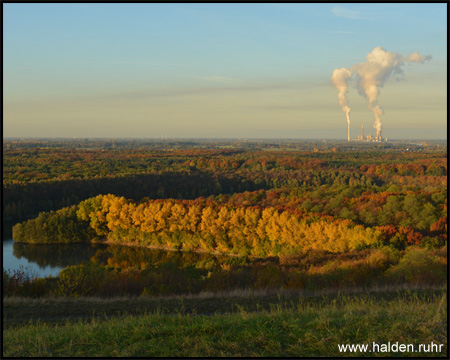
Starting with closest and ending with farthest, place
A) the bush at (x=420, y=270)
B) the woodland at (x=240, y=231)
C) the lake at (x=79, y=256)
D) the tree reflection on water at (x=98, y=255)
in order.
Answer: the bush at (x=420, y=270) < the woodland at (x=240, y=231) < the lake at (x=79, y=256) < the tree reflection on water at (x=98, y=255)

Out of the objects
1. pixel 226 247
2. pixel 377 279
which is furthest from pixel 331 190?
pixel 377 279

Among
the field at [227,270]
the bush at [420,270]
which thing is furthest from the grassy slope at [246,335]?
the bush at [420,270]

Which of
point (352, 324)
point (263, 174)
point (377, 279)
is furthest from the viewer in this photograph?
point (263, 174)

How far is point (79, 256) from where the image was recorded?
52375 millimetres

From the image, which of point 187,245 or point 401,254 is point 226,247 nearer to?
point 187,245

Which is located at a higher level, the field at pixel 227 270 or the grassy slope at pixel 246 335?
the grassy slope at pixel 246 335

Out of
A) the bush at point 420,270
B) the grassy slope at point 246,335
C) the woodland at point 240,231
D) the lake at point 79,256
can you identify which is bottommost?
the lake at point 79,256

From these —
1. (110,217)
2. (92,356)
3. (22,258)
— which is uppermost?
(92,356)

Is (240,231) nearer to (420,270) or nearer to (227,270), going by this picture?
(227,270)

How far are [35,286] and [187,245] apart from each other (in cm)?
3047

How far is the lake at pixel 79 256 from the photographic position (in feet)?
154

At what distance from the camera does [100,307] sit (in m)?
13.8

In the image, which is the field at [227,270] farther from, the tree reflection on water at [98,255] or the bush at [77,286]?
the tree reflection on water at [98,255]

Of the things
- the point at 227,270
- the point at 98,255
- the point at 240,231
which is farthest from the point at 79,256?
the point at 227,270
